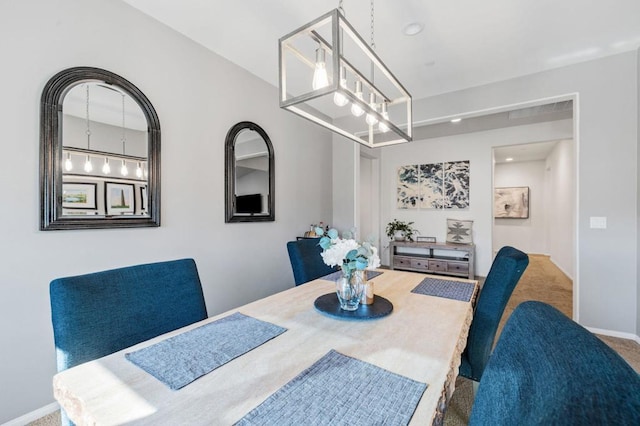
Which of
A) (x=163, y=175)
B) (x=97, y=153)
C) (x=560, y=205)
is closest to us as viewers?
(x=97, y=153)

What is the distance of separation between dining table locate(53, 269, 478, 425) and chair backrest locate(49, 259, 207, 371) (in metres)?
0.15

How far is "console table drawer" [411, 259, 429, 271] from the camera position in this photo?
4.84 metres

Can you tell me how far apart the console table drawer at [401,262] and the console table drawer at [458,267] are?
64 centimetres

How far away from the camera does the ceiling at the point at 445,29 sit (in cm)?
203

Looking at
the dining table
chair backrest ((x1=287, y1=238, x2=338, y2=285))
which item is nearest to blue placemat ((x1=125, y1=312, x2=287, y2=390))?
the dining table

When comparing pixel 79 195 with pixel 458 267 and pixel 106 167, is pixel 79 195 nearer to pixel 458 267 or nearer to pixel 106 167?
pixel 106 167

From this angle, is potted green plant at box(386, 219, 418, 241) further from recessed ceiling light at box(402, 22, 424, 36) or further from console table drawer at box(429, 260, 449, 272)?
recessed ceiling light at box(402, 22, 424, 36)

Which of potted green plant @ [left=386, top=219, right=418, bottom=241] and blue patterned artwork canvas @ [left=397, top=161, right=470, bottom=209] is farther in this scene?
potted green plant @ [left=386, top=219, right=418, bottom=241]

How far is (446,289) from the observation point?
171 centimetres

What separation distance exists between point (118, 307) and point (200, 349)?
0.42 meters

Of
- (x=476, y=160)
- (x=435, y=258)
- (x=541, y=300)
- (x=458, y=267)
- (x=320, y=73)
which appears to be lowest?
(x=541, y=300)

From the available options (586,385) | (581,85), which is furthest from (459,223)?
(586,385)

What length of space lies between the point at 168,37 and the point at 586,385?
2.93 metres

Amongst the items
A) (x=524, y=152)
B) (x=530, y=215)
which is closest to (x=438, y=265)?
(x=524, y=152)
